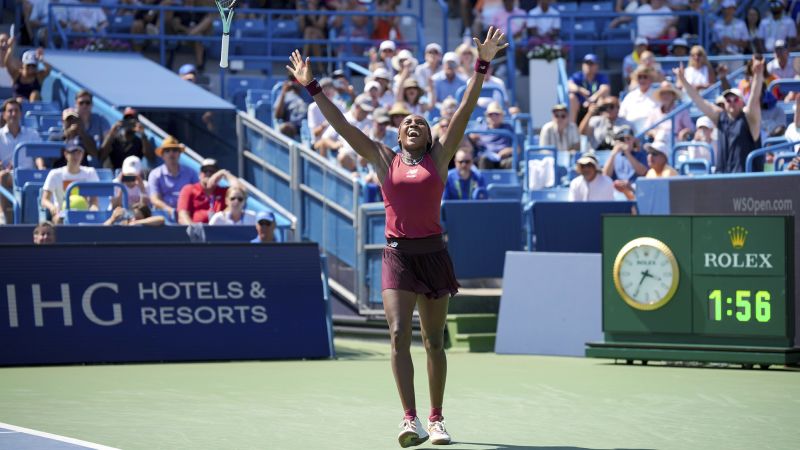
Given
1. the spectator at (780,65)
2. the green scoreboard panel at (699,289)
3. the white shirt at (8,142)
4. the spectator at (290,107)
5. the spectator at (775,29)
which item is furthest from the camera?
the spectator at (775,29)

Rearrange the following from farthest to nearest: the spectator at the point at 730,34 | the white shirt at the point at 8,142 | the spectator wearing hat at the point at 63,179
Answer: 1. the spectator at the point at 730,34
2. the white shirt at the point at 8,142
3. the spectator wearing hat at the point at 63,179

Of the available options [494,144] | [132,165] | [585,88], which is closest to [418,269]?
[132,165]

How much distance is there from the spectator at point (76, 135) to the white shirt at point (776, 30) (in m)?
11.9

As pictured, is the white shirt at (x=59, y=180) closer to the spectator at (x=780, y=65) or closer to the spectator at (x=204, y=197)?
the spectator at (x=204, y=197)

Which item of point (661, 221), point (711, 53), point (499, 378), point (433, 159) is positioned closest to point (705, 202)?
point (661, 221)

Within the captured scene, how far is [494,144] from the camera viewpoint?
69.2 feet

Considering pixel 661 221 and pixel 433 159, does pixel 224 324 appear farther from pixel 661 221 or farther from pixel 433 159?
pixel 433 159

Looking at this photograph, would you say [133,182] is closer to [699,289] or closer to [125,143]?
[125,143]

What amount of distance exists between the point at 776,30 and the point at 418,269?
58.6 feet

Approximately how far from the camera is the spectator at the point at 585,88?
22484 millimetres

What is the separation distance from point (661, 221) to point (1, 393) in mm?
6359

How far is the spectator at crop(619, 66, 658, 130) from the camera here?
21.8 m

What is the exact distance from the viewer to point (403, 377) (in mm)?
8719

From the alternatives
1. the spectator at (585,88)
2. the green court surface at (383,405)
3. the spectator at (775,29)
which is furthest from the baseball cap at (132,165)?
the spectator at (775,29)
